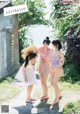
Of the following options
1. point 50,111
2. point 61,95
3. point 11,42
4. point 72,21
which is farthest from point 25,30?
point 50,111

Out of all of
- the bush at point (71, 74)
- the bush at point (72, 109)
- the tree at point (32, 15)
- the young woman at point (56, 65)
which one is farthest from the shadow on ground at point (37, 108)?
the tree at point (32, 15)

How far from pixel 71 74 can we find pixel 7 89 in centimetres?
295

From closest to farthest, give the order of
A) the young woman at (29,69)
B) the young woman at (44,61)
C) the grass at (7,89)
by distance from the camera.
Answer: the young woman at (29,69) → the young woman at (44,61) → the grass at (7,89)

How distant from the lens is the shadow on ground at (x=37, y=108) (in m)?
9.48

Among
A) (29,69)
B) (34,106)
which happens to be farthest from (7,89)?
(29,69)

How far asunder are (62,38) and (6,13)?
2926mm

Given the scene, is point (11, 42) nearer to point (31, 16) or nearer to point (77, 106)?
point (31, 16)

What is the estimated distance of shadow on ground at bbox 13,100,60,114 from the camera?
9484mm

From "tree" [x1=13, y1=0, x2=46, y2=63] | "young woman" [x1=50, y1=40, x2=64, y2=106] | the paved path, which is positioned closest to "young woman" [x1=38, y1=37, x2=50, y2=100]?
"young woman" [x1=50, y1=40, x2=64, y2=106]

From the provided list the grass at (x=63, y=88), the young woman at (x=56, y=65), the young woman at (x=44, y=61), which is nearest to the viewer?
the young woman at (x=56, y=65)

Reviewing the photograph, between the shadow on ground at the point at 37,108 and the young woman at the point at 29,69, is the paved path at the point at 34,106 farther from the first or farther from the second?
the young woman at the point at 29,69

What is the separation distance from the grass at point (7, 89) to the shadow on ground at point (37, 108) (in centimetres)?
92

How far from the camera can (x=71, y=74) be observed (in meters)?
14.0

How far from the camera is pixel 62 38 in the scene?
15.2 metres
